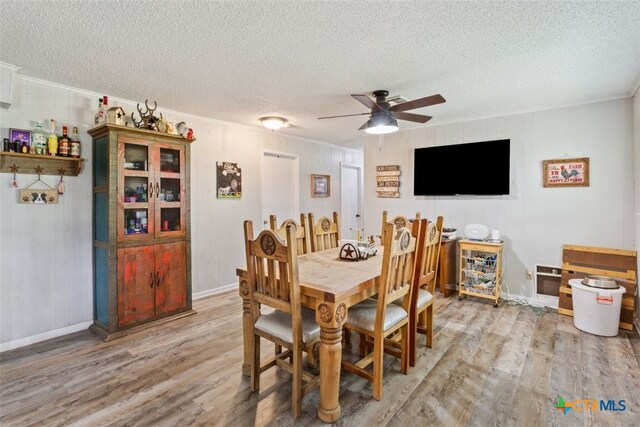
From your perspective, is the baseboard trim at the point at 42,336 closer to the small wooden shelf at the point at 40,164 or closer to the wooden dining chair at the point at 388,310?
the small wooden shelf at the point at 40,164

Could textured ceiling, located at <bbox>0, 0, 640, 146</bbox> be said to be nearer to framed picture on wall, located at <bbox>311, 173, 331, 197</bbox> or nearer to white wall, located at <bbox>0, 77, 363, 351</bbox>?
white wall, located at <bbox>0, 77, 363, 351</bbox>

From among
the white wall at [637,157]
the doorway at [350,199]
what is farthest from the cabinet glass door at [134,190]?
the white wall at [637,157]

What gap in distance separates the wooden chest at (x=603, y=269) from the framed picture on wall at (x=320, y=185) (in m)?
3.59


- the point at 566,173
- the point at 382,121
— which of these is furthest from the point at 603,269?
the point at 382,121

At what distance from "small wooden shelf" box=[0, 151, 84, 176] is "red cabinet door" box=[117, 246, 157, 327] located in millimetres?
915

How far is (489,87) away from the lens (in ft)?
9.77

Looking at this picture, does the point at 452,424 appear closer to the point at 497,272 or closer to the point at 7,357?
the point at 497,272

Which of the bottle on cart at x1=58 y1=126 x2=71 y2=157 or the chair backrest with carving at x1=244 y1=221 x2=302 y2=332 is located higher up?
the bottle on cart at x1=58 y1=126 x2=71 y2=157

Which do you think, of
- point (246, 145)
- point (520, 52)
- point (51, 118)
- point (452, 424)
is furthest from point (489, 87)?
point (51, 118)

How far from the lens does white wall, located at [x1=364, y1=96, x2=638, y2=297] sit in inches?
128

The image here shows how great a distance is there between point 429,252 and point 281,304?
4.21ft

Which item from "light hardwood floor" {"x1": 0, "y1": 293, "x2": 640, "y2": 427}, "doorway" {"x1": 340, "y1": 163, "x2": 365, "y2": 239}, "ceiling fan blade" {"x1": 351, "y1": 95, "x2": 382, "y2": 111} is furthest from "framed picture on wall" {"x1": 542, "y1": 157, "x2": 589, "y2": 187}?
"doorway" {"x1": 340, "y1": 163, "x2": 365, "y2": 239}

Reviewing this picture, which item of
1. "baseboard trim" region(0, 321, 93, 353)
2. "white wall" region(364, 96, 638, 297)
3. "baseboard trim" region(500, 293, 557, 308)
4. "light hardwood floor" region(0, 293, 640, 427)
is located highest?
"white wall" region(364, 96, 638, 297)

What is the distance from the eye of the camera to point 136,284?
3010mm
